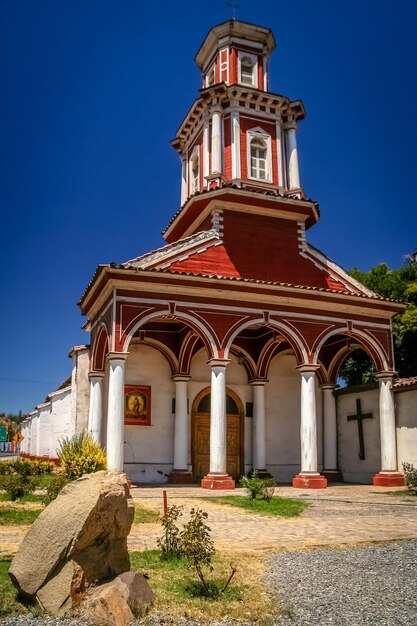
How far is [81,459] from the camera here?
38.4ft

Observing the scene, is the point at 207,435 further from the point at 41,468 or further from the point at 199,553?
the point at 199,553

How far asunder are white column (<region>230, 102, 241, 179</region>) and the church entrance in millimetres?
7000

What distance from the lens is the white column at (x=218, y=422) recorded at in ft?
50.6

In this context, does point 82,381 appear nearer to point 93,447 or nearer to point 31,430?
point 93,447

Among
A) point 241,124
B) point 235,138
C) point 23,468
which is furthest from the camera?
point 241,124

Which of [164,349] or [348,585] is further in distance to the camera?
[164,349]

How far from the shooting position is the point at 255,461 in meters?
18.8

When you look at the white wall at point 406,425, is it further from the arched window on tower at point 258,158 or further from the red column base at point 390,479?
the arched window on tower at point 258,158

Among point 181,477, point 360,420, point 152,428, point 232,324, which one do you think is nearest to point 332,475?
point 360,420

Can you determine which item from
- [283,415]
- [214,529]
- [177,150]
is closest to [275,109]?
[177,150]

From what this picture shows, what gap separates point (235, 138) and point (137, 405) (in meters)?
8.98

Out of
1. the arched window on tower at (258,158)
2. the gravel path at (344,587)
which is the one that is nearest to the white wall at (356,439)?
the arched window on tower at (258,158)

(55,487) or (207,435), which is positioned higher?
(207,435)

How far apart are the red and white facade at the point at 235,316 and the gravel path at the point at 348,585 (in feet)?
26.7
